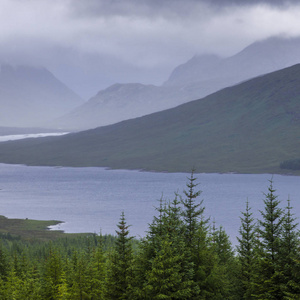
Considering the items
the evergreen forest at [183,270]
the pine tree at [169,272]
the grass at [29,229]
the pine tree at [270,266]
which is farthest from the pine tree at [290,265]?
the grass at [29,229]

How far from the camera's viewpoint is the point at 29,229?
127438 millimetres

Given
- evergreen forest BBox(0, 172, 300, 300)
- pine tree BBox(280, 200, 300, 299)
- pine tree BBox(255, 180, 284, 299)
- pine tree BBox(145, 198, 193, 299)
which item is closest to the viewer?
pine tree BBox(280, 200, 300, 299)

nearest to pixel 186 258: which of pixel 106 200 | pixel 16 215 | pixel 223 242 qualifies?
pixel 223 242

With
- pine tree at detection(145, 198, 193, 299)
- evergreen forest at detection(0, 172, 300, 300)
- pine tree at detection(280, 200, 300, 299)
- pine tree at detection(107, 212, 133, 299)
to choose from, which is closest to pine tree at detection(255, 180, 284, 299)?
evergreen forest at detection(0, 172, 300, 300)

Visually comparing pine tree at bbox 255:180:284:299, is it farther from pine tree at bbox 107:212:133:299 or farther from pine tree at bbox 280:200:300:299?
pine tree at bbox 107:212:133:299

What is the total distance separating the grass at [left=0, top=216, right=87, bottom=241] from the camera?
4589 inches

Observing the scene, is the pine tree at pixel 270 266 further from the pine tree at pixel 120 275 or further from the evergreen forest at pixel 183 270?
the pine tree at pixel 120 275

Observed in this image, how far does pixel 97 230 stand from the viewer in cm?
12812

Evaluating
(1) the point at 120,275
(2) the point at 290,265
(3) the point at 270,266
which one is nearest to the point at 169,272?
(1) the point at 120,275

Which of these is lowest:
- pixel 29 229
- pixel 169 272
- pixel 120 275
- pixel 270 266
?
pixel 29 229

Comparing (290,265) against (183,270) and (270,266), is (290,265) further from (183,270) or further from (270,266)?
(183,270)

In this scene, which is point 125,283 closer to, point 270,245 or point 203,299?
point 203,299

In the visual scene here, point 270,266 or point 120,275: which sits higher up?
point 270,266

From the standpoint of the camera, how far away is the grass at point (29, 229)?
11657 centimetres
